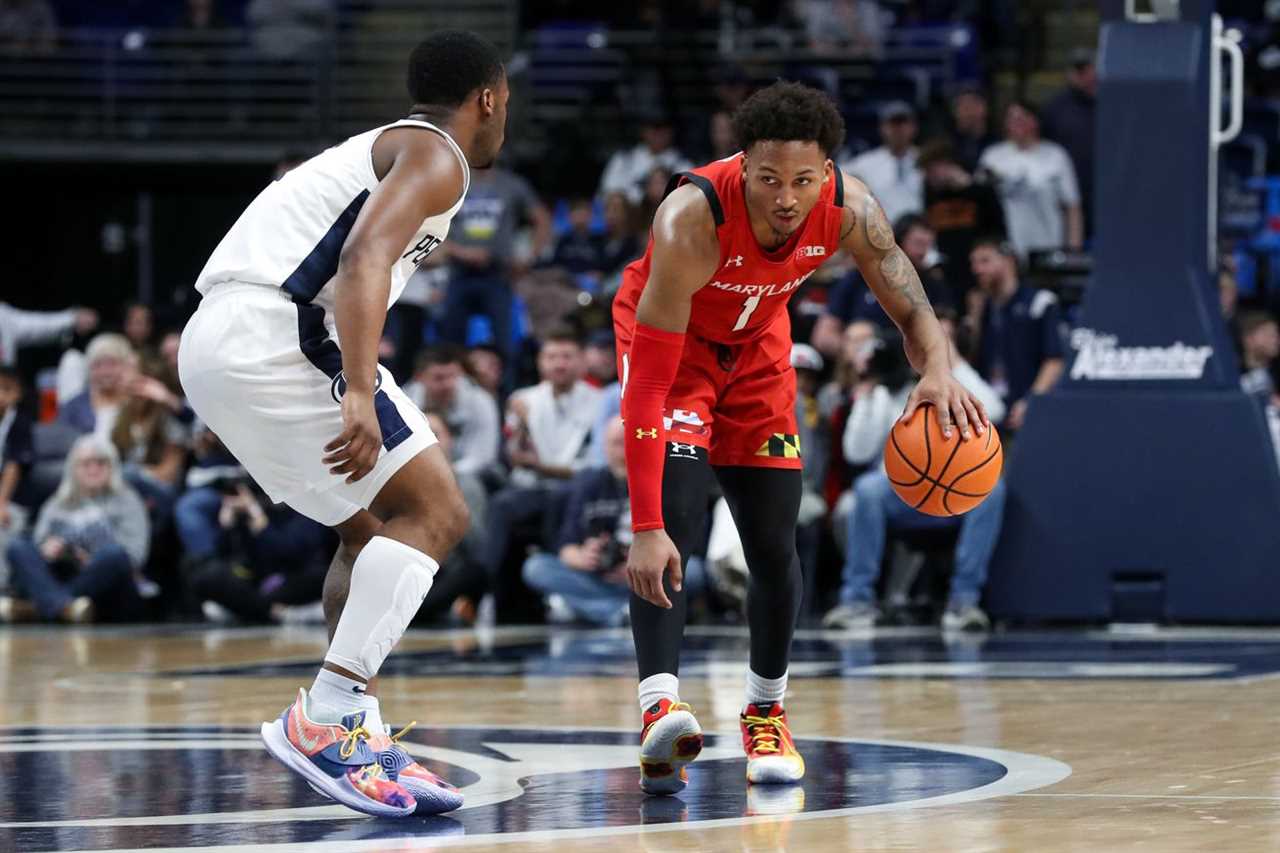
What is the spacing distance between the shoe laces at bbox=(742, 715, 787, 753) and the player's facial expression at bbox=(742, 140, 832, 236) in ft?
4.09

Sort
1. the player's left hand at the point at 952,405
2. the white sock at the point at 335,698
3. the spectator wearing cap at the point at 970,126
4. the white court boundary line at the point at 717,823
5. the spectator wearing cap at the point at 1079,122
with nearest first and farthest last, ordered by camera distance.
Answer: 1. the white court boundary line at the point at 717,823
2. the white sock at the point at 335,698
3. the player's left hand at the point at 952,405
4. the spectator wearing cap at the point at 1079,122
5. the spectator wearing cap at the point at 970,126

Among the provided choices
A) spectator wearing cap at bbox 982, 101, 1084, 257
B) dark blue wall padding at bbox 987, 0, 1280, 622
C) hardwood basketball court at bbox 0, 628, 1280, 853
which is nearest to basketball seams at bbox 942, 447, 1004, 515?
hardwood basketball court at bbox 0, 628, 1280, 853

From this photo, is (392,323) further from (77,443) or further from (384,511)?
(384,511)

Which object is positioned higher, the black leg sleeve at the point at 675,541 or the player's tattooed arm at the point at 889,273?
the player's tattooed arm at the point at 889,273

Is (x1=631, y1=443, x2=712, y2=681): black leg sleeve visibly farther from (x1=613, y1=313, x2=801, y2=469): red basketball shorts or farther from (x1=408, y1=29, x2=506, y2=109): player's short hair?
(x1=408, y1=29, x2=506, y2=109): player's short hair

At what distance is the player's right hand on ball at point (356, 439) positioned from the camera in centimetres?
452

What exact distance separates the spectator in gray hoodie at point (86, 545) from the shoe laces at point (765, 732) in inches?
312

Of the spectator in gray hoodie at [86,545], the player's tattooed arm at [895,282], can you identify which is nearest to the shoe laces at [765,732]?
the player's tattooed arm at [895,282]

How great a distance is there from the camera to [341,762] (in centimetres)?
466

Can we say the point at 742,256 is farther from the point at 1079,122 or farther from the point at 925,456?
the point at 1079,122

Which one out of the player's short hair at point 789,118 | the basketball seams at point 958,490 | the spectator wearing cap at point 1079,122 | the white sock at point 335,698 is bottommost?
the white sock at point 335,698

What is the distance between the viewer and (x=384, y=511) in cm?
487

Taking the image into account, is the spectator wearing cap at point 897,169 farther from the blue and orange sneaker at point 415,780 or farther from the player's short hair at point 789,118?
the blue and orange sneaker at point 415,780

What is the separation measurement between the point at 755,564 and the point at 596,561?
6.05 m
